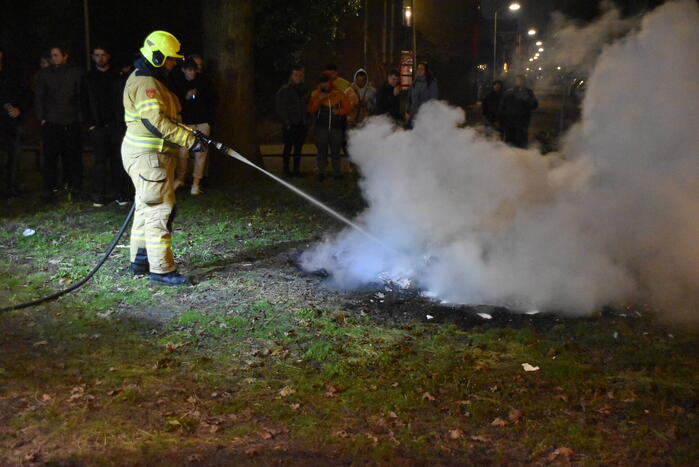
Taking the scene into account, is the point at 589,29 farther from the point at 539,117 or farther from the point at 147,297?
the point at 539,117

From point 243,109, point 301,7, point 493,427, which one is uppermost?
point 301,7

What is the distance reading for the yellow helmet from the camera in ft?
24.1

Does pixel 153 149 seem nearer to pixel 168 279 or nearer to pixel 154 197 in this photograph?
pixel 154 197

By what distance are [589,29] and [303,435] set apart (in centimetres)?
767

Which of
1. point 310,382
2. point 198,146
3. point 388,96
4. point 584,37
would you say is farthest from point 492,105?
point 310,382

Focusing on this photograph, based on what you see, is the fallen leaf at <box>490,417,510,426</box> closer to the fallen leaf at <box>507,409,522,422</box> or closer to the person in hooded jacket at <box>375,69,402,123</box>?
the fallen leaf at <box>507,409,522,422</box>

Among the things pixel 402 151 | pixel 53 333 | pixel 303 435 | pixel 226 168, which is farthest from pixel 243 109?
pixel 303 435

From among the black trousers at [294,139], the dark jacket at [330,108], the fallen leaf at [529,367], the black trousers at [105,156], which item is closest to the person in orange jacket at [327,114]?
the dark jacket at [330,108]

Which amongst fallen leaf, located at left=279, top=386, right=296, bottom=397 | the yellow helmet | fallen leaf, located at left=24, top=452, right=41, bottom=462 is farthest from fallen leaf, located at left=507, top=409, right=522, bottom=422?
the yellow helmet

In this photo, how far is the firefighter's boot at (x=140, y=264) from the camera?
8141mm

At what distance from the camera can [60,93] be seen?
11.6 meters

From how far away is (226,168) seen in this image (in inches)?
527

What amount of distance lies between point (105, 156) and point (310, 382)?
764cm

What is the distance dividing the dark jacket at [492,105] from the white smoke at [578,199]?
956cm
